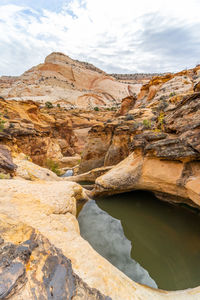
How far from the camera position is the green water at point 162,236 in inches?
140

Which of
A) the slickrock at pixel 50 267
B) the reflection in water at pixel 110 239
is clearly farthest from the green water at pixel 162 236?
the slickrock at pixel 50 267

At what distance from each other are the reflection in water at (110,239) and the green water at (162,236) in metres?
0.23

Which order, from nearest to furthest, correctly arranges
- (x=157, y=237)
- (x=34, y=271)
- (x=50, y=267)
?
(x=34, y=271), (x=50, y=267), (x=157, y=237)

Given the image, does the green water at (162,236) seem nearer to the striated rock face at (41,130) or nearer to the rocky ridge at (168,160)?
the rocky ridge at (168,160)

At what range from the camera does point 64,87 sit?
4672 cm

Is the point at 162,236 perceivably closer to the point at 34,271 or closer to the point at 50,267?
the point at 50,267

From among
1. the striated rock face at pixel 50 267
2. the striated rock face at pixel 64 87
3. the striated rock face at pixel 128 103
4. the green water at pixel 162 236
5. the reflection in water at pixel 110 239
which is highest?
the striated rock face at pixel 64 87

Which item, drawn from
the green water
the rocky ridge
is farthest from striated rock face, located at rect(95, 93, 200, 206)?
the green water

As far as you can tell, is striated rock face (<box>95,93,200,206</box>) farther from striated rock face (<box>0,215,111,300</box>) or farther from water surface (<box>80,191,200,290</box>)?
striated rock face (<box>0,215,111,300</box>)

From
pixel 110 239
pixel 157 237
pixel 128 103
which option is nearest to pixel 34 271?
pixel 110 239

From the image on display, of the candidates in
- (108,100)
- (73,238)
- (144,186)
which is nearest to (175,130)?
(144,186)

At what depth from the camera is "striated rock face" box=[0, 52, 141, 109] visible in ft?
128

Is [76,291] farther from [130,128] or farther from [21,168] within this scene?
[130,128]

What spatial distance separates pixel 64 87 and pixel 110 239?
168ft
